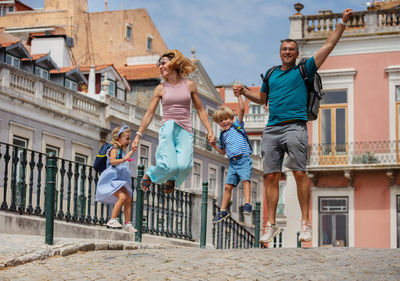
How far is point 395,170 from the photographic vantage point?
32938 mm

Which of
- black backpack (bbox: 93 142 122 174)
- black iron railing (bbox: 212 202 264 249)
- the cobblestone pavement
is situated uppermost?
black backpack (bbox: 93 142 122 174)

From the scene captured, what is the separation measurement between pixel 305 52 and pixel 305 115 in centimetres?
2382

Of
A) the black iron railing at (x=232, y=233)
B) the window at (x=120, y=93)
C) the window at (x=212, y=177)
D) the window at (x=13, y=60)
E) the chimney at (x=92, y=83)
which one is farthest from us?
the window at (x=212, y=177)

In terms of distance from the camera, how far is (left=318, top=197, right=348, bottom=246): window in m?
32.8

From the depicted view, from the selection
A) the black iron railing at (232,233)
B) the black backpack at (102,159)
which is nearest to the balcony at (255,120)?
the black iron railing at (232,233)

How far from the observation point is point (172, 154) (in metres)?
10.5

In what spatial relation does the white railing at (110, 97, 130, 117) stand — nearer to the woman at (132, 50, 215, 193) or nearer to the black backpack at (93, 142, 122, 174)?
the black backpack at (93, 142, 122, 174)

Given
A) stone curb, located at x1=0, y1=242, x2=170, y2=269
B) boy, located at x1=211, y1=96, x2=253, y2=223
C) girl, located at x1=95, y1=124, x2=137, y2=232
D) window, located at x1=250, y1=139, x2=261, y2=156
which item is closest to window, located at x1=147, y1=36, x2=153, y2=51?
window, located at x1=250, y1=139, x2=261, y2=156

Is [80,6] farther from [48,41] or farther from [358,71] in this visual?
[358,71]

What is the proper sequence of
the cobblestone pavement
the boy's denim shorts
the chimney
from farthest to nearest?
the chimney, the boy's denim shorts, the cobblestone pavement

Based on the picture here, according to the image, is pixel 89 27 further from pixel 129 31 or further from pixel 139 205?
pixel 139 205

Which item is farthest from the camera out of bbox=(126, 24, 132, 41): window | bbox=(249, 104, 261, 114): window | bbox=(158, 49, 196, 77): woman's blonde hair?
bbox=(249, 104, 261, 114): window

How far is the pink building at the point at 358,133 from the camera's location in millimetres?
32719

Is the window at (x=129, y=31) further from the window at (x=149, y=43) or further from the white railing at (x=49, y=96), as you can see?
the white railing at (x=49, y=96)
